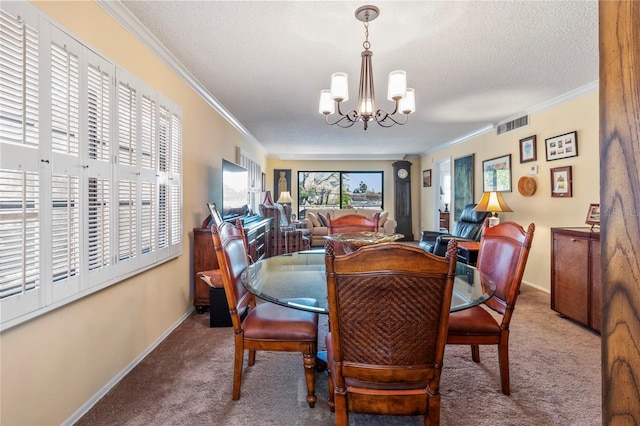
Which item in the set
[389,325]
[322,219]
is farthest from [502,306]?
[322,219]

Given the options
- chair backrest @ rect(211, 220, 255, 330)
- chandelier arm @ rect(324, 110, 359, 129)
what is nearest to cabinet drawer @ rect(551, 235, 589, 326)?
chandelier arm @ rect(324, 110, 359, 129)

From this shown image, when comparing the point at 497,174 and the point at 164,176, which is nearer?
the point at 164,176

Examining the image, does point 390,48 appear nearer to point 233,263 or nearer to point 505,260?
point 505,260

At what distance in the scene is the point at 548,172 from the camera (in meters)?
3.87

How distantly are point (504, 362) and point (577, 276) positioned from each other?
161 centimetres

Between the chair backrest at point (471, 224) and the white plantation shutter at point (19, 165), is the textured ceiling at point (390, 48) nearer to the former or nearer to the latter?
the white plantation shutter at point (19, 165)

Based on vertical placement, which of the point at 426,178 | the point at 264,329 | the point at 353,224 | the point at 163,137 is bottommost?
the point at 264,329

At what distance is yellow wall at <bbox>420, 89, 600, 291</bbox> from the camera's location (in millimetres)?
3291

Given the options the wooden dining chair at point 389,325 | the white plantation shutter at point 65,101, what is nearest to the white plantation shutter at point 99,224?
the white plantation shutter at point 65,101

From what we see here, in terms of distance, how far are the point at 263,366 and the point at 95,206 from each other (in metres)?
1.44

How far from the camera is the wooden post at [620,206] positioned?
0.44m

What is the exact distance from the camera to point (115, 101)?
186 cm

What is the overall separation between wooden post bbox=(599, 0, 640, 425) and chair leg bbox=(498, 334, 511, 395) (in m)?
1.46

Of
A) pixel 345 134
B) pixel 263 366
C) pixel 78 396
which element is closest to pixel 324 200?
pixel 345 134
